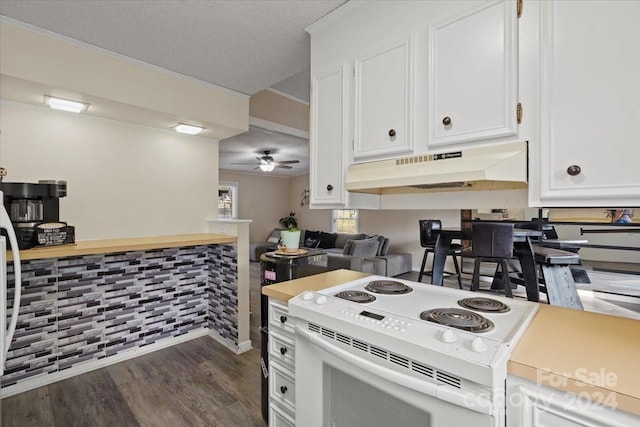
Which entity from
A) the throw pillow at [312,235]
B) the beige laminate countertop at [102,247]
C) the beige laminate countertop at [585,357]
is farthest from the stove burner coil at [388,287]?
the throw pillow at [312,235]

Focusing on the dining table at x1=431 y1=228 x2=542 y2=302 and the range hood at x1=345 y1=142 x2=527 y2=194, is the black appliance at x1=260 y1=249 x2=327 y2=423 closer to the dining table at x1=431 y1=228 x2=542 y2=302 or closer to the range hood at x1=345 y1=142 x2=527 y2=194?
the range hood at x1=345 y1=142 x2=527 y2=194

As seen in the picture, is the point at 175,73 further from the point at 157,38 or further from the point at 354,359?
the point at 354,359

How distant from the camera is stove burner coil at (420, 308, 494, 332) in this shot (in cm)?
107

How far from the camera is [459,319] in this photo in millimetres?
1142

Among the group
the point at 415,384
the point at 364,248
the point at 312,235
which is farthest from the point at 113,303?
the point at 312,235

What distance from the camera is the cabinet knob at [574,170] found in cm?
104

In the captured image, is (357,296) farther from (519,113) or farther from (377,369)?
(519,113)

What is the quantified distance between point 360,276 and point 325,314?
0.73 m

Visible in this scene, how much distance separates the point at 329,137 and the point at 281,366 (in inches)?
51.3

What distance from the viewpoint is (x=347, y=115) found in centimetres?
175

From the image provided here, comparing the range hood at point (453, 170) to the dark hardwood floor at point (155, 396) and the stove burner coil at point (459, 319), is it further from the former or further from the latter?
the dark hardwood floor at point (155, 396)

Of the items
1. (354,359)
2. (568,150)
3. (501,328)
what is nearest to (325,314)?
(354,359)

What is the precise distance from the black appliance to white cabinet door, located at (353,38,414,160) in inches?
29.6

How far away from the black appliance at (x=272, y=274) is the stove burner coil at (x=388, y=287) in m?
0.47
